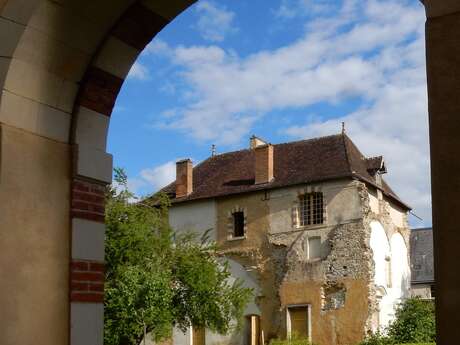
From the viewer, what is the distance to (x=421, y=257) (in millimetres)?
42156

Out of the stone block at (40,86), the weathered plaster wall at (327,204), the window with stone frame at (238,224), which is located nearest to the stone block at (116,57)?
the stone block at (40,86)

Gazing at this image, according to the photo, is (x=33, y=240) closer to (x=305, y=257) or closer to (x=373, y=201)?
(x=305, y=257)

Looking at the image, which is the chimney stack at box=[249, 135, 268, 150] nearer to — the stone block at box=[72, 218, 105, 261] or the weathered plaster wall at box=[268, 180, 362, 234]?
the weathered plaster wall at box=[268, 180, 362, 234]

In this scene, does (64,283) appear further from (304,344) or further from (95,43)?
(304,344)

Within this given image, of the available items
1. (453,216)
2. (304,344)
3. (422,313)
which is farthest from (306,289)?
(453,216)

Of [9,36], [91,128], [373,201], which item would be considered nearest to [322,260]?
[373,201]

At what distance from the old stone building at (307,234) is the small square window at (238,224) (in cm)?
5

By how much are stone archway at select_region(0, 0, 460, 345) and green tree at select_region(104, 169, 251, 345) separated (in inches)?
551

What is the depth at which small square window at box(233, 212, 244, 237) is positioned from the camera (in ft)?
105

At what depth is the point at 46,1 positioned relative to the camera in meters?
4.75

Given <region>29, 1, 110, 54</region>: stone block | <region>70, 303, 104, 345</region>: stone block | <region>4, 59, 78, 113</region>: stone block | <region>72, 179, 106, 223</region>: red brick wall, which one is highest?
<region>29, 1, 110, 54</region>: stone block

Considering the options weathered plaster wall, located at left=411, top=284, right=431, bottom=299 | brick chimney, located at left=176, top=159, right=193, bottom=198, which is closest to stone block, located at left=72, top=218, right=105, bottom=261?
brick chimney, located at left=176, top=159, right=193, bottom=198

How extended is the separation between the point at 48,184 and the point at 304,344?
24.0 meters

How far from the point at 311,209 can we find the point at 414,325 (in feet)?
21.3
